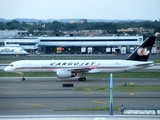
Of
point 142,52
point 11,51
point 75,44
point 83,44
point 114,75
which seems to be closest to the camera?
point 142,52

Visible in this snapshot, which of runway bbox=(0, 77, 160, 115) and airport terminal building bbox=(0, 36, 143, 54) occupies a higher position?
runway bbox=(0, 77, 160, 115)

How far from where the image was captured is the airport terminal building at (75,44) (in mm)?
→ 57312

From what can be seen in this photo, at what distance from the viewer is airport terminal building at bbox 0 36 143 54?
5731cm

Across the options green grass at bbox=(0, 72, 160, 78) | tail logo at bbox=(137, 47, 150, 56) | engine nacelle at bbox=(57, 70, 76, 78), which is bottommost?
green grass at bbox=(0, 72, 160, 78)

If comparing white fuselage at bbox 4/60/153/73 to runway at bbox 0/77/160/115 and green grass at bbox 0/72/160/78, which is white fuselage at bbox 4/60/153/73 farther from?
runway at bbox 0/77/160/115

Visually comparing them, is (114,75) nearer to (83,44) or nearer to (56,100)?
(56,100)

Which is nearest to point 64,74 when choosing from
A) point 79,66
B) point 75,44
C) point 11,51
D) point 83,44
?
point 79,66

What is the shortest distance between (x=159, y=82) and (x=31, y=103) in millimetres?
11279

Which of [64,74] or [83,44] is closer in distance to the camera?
[64,74]

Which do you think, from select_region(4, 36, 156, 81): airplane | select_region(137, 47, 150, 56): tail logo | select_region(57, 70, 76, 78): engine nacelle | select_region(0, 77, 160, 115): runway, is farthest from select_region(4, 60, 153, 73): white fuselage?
select_region(0, 77, 160, 115): runway

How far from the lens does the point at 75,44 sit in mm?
59031

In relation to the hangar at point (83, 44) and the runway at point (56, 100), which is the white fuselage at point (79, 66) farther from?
the hangar at point (83, 44)

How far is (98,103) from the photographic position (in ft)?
53.6

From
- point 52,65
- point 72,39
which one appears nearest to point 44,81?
point 52,65
